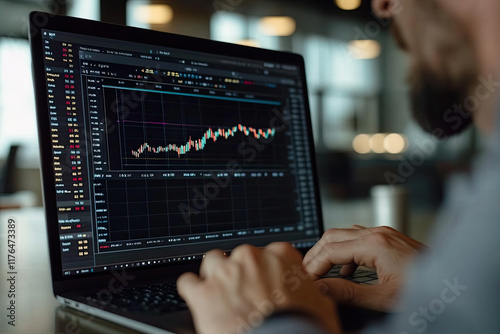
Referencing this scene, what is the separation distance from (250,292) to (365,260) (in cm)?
32

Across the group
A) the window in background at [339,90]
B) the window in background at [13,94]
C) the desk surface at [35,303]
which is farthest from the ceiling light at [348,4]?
the desk surface at [35,303]

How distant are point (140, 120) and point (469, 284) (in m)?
0.59

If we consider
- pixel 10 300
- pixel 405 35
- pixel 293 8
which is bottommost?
pixel 10 300

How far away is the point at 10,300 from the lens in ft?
2.38

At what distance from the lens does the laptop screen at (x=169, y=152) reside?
2.44ft

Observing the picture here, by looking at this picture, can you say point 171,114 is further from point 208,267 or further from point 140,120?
point 208,267

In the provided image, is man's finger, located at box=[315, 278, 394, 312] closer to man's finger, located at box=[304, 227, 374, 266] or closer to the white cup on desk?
man's finger, located at box=[304, 227, 374, 266]

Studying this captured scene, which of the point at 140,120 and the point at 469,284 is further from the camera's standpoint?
the point at 140,120

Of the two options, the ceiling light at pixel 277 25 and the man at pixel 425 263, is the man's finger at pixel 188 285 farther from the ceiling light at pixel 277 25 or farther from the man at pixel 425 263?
the ceiling light at pixel 277 25

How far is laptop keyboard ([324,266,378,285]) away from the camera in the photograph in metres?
0.78

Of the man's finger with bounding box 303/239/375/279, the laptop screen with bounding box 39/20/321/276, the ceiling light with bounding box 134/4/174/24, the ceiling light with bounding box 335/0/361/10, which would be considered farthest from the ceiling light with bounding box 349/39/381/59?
the man's finger with bounding box 303/239/375/279

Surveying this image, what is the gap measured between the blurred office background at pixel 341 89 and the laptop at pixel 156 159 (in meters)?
5.03

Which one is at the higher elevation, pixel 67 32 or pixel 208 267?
pixel 67 32

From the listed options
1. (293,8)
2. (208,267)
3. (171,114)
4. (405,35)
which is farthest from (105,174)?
(293,8)
